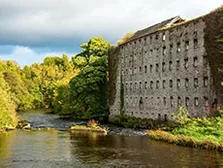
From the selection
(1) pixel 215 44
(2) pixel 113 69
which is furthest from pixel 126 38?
(1) pixel 215 44

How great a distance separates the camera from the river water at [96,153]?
3059 cm

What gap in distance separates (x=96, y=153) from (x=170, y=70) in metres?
26.4

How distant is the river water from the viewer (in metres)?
30.6

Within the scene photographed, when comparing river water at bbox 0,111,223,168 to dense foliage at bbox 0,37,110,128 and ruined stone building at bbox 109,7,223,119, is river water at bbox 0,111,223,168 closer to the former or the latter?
ruined stone building at bbox 109,7,223,119

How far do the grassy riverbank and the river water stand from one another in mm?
1062

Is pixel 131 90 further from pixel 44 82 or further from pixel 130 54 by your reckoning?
pixel 44 82

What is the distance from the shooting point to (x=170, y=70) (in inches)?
2331

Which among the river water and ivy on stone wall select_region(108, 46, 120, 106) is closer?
the river water

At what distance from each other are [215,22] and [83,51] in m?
43.8

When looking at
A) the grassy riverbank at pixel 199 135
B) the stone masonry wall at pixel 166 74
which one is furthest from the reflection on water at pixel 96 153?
the stone masonry wall at pixel 166 74

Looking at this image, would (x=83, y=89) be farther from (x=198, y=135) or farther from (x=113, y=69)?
(x=198, y=135)

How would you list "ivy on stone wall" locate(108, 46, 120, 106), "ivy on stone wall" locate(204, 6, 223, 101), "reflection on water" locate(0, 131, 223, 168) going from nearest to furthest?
1. "reflection on water" locate(0, 131, 223, 168)
2. "ivy on stone wall" locate(204, 6, 223, 101)
3. "ivy on stone wall" locate(108, 46, 120, 106)

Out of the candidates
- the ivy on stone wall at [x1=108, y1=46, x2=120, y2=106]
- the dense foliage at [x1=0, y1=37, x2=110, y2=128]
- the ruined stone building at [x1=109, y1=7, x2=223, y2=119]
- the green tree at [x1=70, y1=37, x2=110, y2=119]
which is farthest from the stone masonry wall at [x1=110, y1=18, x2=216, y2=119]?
the dense foliage at [x1=0, y1=37, x2=110, y2=128]

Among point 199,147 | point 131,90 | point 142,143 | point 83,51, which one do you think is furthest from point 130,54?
point 199,147
